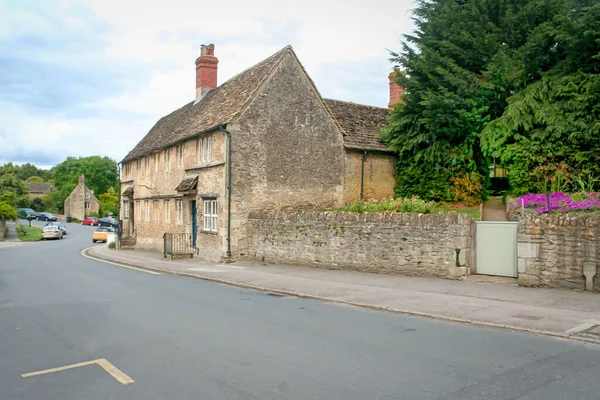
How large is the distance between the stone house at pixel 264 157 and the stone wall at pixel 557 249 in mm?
12014

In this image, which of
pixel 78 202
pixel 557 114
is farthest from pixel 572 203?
pixel 78 202

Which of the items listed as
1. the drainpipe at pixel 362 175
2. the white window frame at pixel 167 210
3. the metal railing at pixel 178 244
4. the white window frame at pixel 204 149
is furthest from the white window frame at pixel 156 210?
the drainpipe at pixel 362 175

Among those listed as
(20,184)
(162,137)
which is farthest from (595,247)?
(20,184)

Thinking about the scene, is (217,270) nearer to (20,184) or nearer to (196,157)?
(196,157)

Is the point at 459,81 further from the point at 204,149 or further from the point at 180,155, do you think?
the point at 180,155

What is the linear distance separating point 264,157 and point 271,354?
1575 centimetres

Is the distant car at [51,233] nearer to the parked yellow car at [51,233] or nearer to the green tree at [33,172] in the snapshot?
the parked yellow car at [51,233]

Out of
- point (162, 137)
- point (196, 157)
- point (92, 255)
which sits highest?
point (162, 137)

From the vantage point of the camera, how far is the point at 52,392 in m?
5.73

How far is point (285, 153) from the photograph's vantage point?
2283cm

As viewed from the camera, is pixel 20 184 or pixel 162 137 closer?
pixel 162 137

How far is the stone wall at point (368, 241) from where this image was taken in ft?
47.9

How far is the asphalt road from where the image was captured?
18.7ft

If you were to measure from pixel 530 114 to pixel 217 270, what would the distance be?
45.4 feet
